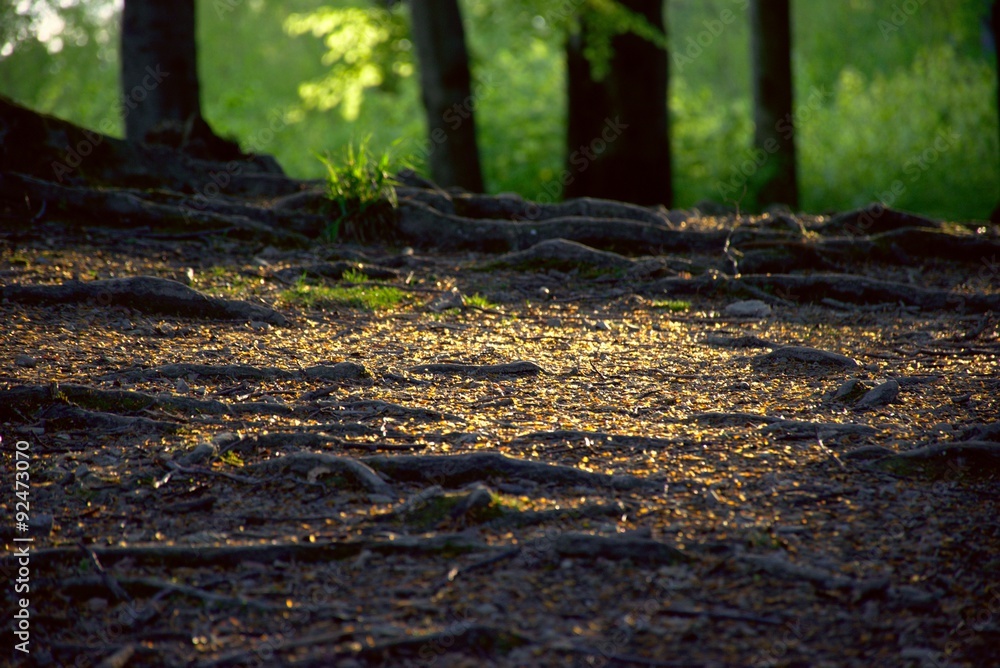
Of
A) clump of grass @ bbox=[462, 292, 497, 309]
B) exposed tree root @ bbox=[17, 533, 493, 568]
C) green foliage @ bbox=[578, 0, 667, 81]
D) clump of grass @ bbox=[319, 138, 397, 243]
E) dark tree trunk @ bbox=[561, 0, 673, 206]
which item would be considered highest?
green foliage @ bbox=[578, 0, 667, 81]

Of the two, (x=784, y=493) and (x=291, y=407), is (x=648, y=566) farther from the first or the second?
(x=291, y=407)

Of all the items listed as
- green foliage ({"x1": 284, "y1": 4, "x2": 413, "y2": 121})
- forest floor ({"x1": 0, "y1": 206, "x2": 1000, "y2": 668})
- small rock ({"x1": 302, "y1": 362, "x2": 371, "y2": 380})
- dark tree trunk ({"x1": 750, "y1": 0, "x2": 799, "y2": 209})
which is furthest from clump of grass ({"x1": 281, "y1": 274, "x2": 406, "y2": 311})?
dark tree trunk ({"x1": 750, "y1": 0, "x2": 799, "y2": 209})

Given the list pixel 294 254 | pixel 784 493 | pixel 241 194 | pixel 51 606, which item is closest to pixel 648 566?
pixel 784 493

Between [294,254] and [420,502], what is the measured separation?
4329 millimetres

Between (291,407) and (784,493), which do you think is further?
(291,407)

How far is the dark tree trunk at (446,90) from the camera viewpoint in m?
11.2

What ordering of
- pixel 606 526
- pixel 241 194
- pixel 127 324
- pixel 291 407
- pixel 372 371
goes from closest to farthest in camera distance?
1. pixel 606 526
2. pixel 291 407
3. pixel 372 371
4. pixel 127 324
5. pixel 241 194

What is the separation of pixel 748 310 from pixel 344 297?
9.39 ft

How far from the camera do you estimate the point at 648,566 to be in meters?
2.96

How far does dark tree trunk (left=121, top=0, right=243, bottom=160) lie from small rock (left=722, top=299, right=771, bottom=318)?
211 inches

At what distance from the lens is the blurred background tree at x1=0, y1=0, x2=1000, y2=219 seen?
590 inches

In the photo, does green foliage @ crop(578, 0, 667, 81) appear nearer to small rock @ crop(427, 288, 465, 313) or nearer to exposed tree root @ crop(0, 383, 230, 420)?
small rock @ crop(427, 288, 465, 313)

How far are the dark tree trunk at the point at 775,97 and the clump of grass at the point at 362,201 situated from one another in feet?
24.7

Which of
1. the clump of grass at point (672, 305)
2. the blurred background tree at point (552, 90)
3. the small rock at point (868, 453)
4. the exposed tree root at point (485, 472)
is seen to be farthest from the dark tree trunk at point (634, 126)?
the exposed tree root at point (485, 472)
